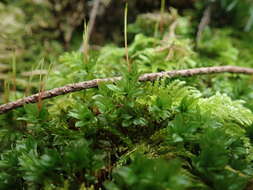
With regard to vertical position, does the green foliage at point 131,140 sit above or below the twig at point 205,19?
below

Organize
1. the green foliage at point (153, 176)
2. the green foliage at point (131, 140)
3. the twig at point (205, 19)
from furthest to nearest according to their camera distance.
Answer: the twig at point (205, 19), the green foliage at point (131, 140), the green foliage at point (153, 176)

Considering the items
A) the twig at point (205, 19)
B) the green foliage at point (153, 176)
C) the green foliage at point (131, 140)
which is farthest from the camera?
the twig at point (205, 19)

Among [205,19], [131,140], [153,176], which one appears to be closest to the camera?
[153,176]

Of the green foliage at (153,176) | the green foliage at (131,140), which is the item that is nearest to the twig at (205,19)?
the green foliage at (131,140)

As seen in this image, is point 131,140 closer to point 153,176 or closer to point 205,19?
point 153,176

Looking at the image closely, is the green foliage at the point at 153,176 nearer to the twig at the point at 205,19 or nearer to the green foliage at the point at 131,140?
the green foliage at the point at 131,140

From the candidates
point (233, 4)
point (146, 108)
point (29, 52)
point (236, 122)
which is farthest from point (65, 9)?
point (236, 122)

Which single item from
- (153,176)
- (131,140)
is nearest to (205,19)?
(131,140)

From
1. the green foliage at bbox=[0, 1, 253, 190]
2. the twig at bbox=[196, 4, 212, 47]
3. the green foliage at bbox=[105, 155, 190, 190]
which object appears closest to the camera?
the green foliage at bbox=[105, 155, 190, 190]

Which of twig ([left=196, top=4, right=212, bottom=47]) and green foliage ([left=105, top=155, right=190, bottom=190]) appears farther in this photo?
twig ([left=196, top=4, right=212, bottom=47])

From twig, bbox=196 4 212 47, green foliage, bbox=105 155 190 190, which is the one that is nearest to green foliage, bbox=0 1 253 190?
green foliage, bbox=105 155 190 190

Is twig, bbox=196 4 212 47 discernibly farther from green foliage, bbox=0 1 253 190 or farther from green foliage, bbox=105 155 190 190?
green foliage, bbox=105 155 190 190
